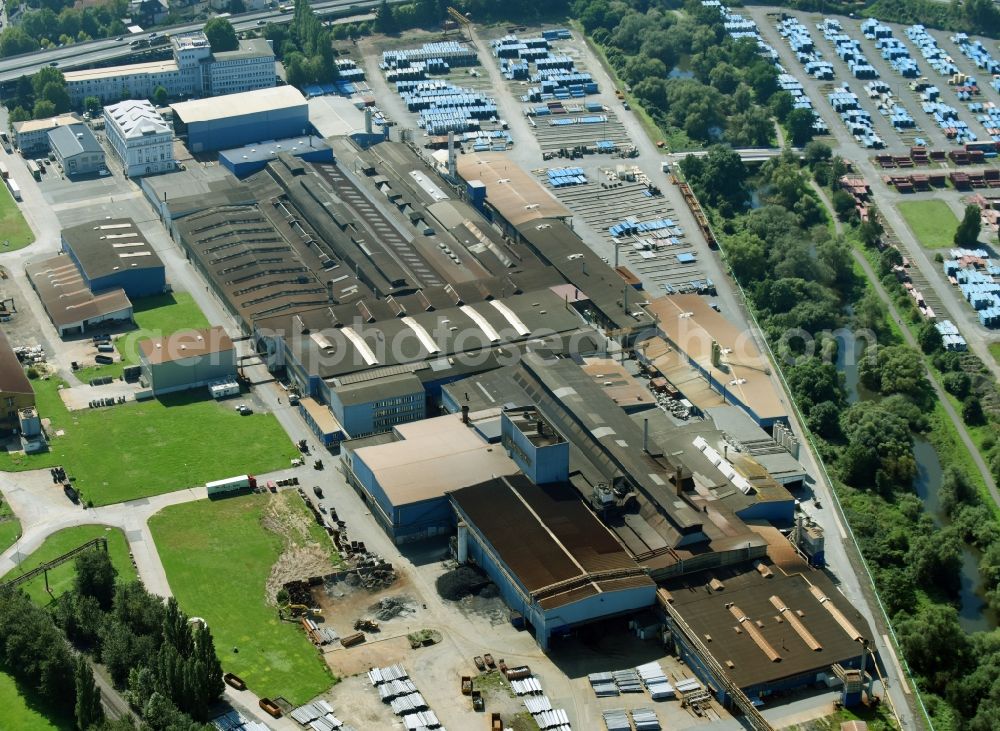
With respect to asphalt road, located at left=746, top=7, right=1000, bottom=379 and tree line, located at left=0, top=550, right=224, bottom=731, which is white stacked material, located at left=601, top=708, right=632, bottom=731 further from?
asphalt road, located at left=746, top=7, right=1000, bottom=379

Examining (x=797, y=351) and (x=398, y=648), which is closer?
(x=398, y=648)

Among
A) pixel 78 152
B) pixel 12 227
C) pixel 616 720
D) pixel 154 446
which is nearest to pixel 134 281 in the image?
pixel 12 227

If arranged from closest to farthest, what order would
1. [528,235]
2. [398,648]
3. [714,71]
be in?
[398,648] < [528,235] < [714,71]

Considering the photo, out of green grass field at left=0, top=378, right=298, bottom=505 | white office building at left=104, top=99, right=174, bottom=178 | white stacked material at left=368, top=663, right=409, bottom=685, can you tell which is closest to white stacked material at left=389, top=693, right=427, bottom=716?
white stacked material at left=368, top=663, right=409, bottom=685

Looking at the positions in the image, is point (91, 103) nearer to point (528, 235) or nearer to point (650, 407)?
point (528, 235)

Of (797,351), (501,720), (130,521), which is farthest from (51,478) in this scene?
(797,351)

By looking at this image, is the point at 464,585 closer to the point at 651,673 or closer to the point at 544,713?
the point at 544,713
